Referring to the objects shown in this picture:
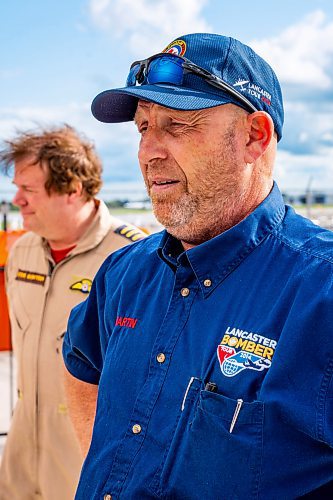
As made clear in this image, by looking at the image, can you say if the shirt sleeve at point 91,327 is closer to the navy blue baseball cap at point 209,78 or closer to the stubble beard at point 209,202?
the stubble beard at point 209,202

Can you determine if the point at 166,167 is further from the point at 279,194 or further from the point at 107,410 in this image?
the point at 107,410

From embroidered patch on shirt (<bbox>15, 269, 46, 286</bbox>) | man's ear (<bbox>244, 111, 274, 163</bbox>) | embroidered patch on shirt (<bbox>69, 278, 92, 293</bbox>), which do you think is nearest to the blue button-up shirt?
man's ear (<bbox>244, 111, 274, 163</bbox>)

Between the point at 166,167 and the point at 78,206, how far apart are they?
189 cm

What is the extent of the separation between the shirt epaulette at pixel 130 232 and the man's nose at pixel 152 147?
1.56 meters

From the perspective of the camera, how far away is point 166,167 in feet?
5.84

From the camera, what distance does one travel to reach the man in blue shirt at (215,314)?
145cm

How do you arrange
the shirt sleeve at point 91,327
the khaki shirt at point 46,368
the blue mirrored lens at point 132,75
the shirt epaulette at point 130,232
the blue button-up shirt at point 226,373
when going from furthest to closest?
the shirt epaulette at point 130,232 → the khaki shirt at point 46,368 → the shirt sleeve at point 91,327 → the blue mirrored lens at point 132,75 → the blue button-up shirt at point 226,373

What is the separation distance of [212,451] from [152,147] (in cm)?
81

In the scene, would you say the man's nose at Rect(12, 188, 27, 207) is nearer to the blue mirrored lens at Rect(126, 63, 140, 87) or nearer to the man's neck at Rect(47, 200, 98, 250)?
the man's neck at Rect(47, 200, 98, 250)

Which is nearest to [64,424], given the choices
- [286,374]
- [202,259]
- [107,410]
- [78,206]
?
[78,206]

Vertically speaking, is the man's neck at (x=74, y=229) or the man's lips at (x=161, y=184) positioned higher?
the man's lips at (x=161, y=184)

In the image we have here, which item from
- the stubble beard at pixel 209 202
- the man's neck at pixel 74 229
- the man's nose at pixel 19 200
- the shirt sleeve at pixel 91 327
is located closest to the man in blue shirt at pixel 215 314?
the stubble beard at pixel 209 202

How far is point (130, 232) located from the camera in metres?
3.49

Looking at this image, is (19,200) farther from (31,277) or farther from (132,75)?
(132,75)
